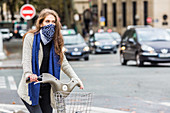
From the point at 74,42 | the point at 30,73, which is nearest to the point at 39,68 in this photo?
the point at 30,73

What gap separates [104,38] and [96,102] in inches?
1080

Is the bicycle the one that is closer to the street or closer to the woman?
the woman

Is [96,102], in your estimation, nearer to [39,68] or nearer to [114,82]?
[114,82]

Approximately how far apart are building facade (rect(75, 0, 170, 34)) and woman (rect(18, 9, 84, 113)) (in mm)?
69129

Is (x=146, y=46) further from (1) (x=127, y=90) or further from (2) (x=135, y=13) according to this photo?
(2) (x=135, y=13)

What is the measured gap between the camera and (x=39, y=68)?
5547 mm

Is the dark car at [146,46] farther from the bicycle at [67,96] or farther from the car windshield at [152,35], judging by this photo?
the bicycle at [67,96]

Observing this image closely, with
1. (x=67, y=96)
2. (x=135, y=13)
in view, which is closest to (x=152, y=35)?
(x=67, y=96)

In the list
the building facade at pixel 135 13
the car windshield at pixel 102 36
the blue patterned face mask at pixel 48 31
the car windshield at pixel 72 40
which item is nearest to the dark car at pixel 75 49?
the car windshield at pixel 72 40

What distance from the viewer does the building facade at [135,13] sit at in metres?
79.8

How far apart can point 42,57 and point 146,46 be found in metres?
15.4

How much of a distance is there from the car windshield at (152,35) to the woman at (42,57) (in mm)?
16170

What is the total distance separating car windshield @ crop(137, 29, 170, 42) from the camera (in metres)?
21.7

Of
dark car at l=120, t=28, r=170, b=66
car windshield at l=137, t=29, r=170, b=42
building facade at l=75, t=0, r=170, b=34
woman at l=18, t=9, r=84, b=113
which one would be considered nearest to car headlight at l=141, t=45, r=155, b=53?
dark car at l=120, t=28, r=170, b=66
